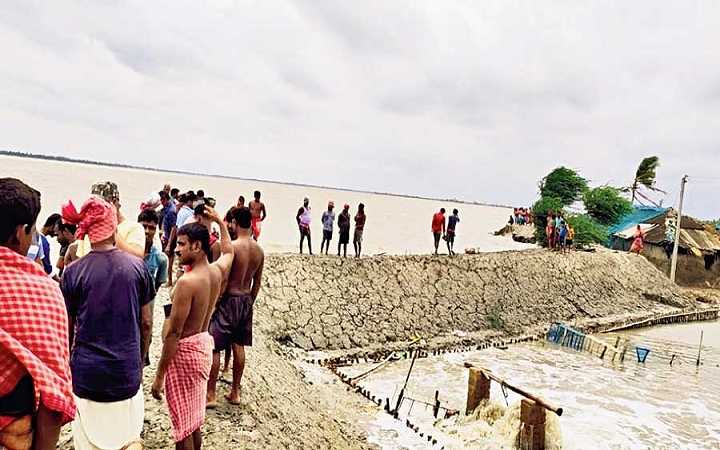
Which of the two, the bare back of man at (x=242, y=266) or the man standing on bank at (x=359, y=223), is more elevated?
the man standing on bank at (x=359, y=223)

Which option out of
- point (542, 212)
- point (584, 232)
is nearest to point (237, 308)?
point (584, 232)

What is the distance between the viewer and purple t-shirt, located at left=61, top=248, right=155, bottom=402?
8.96 ft

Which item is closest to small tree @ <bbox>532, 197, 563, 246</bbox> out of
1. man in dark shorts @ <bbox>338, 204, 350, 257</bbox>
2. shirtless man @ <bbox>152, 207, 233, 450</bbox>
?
man in dark shorts @ <bbox>338, 204, 350, 257</bbox>

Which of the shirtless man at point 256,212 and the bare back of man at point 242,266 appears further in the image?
the shirtless man at point 256,212

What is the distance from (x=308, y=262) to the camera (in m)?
13.0

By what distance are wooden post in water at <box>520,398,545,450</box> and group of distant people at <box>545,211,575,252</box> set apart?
1457 centimetres

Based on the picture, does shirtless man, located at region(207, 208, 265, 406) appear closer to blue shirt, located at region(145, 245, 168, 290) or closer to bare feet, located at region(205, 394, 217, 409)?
bare feet, located at region(205, 394, 217, 409)

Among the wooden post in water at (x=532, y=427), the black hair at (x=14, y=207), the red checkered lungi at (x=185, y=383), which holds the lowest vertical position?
the wooden post in water at (x=532, y=427)

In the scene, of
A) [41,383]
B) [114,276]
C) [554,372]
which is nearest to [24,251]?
[41,383]

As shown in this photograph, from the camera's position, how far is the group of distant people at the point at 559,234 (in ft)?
67.6

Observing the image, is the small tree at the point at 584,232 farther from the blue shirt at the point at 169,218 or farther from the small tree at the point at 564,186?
the blue shirt at the point at 169,218

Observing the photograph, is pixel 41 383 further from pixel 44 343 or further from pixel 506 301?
pixel 506 301

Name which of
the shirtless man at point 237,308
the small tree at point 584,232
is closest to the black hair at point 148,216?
the shirtless man at point 237,308

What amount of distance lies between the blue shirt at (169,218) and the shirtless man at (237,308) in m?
4.77
